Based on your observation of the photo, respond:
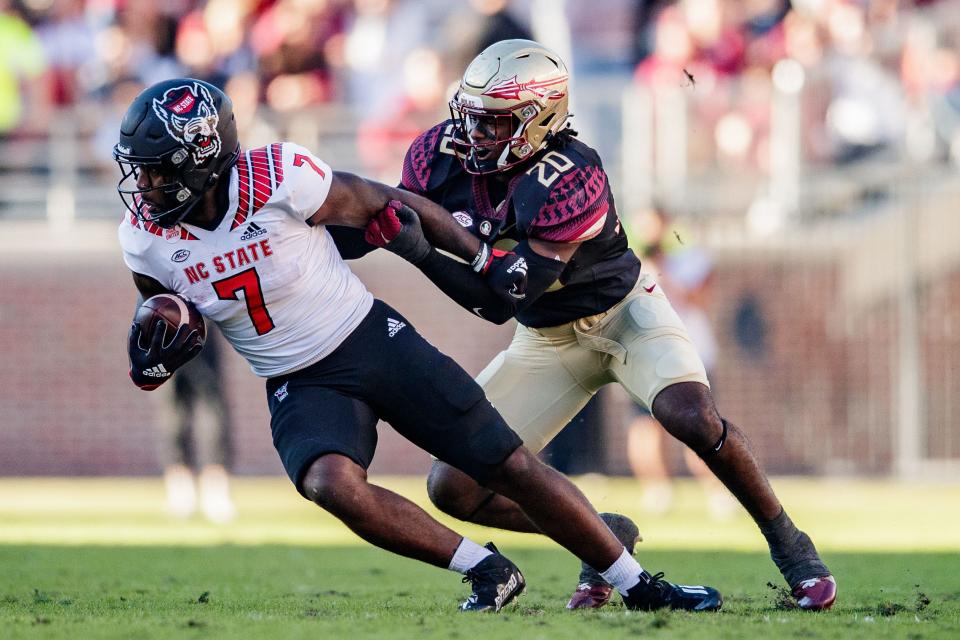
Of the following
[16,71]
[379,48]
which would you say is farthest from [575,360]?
[16,71]

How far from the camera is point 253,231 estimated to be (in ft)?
18.6

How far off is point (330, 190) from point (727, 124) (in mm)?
8250

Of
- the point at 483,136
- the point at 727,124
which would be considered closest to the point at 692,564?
the point at 483,136

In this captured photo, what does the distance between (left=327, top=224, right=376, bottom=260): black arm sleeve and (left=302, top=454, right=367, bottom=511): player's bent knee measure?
3.40 ft

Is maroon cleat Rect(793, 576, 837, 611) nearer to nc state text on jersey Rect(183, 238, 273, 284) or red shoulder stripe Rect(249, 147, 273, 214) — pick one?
nc state text on jersey Rect(183, 238, 273, 284)

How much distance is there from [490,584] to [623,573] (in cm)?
52

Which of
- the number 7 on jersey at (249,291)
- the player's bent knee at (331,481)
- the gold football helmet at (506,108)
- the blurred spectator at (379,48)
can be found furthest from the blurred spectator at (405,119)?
the player's bent knee at (331,481)

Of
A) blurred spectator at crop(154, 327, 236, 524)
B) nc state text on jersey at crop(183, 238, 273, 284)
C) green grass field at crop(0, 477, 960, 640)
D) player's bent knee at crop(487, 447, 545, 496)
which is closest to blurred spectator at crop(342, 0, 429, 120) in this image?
green grass field at crop(0, 477, 960, 640)

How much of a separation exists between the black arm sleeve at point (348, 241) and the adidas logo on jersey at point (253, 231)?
52cm

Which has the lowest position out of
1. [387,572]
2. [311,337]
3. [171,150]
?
[387,572]

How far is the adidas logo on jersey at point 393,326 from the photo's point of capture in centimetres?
590

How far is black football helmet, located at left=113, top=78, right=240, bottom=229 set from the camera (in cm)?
559

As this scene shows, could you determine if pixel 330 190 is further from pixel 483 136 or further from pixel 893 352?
pixel 893 352

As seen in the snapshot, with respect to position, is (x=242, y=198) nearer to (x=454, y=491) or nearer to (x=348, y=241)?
(x=348, y=241)
